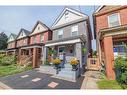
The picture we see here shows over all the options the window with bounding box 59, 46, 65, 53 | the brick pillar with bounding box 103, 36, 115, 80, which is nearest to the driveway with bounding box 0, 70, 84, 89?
the brick pillar with bounding box 103, 36, 115, 80

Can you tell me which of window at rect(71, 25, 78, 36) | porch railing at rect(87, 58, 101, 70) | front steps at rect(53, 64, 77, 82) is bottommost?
front steps at rect(53, 64, 77, 82)

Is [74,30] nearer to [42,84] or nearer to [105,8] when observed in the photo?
[105,8]

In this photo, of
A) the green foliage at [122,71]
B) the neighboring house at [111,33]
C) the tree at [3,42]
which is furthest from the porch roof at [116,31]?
the tree at [3,42]

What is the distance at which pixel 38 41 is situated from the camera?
749 inches

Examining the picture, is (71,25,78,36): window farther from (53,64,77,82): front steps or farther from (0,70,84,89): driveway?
(0,70,84,89): driveway

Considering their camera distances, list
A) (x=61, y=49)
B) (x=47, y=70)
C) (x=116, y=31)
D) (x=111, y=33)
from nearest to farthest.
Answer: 1. (x=116, y=31)
2. (x=111, y=33)
3. (x=47, y=70)
4. (x=61, y=49)

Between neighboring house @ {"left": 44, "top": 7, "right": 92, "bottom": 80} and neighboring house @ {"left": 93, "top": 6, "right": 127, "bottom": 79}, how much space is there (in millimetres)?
1774

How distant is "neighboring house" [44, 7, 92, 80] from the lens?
492 inches

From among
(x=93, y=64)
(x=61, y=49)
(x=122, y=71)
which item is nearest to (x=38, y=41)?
(x=61, y=49)

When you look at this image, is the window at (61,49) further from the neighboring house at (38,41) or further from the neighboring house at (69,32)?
the neighboring house at (38,41)

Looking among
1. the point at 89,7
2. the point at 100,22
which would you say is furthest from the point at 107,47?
the point at 89,7

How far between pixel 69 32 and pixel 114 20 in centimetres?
611

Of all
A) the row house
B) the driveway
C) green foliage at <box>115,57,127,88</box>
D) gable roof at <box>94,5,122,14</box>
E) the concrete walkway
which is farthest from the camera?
the row house

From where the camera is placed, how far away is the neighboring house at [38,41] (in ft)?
51.1
